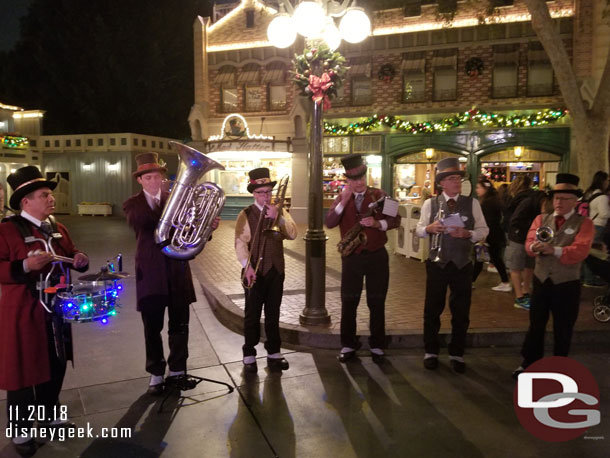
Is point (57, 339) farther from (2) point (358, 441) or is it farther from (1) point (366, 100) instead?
(1) point (366, 100)

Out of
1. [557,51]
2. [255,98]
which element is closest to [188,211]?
[557,51]

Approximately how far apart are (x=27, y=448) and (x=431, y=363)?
12.1 feet

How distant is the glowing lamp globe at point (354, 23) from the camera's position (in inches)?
246

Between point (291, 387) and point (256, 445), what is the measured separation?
1084mm

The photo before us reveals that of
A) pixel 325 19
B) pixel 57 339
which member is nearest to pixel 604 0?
pixel 325 19

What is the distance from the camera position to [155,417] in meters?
4.12

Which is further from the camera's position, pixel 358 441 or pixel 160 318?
pixel 160 318

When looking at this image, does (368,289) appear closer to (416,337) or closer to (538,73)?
(416,337)

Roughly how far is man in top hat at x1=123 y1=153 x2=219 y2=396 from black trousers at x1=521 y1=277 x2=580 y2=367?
3173mm

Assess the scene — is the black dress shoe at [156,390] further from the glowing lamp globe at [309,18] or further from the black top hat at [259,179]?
the glowing lamp globe at [309,18]

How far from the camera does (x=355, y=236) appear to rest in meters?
5.09

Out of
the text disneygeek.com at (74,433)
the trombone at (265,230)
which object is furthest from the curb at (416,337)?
the text disneygeek.com at (74,433)

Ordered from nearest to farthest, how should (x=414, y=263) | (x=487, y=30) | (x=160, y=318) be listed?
1. (x=160, y=318)
2. (x=414, y=263)
3. (x=487, y=30)

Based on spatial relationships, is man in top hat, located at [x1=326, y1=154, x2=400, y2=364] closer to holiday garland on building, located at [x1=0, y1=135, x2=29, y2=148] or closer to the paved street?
the paved street
